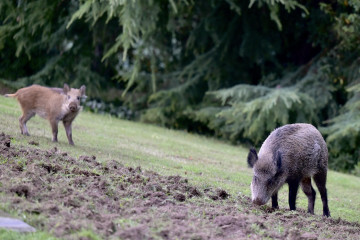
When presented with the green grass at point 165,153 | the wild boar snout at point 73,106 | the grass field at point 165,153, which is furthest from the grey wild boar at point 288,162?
the wild boar snout at point 73,106

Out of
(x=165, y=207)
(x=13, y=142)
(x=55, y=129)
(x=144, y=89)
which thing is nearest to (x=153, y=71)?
(x=144, y=89)

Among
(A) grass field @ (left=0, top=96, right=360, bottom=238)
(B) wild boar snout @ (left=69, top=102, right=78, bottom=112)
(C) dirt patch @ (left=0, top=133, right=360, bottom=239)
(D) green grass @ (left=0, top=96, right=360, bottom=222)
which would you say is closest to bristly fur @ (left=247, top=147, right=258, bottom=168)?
(C) dirt patch @ (left=0, top=133, right=360, bottom=239)

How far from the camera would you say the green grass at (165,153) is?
975 centimetres

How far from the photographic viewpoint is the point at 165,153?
12188 mm

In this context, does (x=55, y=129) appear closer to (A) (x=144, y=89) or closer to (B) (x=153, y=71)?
(B) (x=153, y=71)

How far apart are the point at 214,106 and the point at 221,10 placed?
298 centimetres

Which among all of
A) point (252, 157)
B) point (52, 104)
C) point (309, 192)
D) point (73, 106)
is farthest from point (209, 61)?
point (252, 157)

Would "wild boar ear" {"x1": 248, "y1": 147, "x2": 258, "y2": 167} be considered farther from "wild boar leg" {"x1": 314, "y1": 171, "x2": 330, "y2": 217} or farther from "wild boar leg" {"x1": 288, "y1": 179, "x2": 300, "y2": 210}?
"wild boar leg" {"x1": 314, "y1": 171, "x2": 330, "y2": 217}

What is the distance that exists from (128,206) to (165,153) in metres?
5.85

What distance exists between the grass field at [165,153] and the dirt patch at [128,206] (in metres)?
1.15

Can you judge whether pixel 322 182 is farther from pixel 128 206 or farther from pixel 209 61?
pixel 209 61

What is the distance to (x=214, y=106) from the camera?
18438mm

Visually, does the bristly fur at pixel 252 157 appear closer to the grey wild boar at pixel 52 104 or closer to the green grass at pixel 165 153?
the green grass at pixel 165 153

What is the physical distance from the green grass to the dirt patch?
1106 mm
